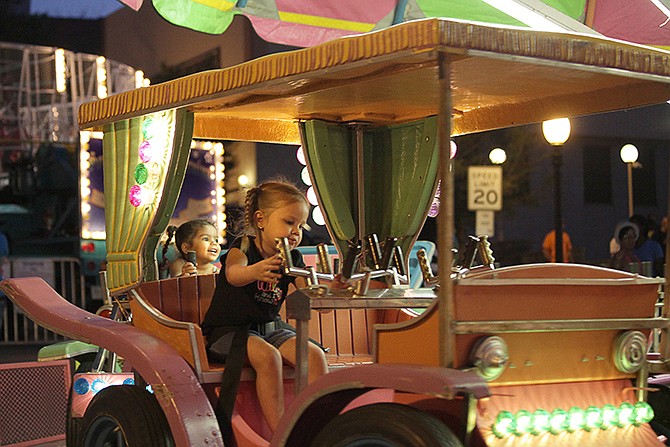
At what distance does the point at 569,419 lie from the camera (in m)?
3.96

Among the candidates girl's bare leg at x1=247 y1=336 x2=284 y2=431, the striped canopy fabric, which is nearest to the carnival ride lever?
girl's bare leg at x1=247 y1=336 x2=284 y2=431

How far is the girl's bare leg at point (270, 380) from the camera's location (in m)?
4.65

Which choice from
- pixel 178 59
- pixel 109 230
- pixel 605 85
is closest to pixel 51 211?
pixel 178 59

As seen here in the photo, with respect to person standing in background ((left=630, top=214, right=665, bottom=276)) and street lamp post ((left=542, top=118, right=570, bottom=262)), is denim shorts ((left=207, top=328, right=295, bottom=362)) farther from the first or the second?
person standing in background ((left=630, top=214, right=665, bottom=276))

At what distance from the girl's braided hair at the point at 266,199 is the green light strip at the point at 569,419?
1.54 m

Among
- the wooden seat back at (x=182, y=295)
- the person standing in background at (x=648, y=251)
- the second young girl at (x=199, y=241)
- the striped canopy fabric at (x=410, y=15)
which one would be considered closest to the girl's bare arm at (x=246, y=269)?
the wooden seat back at (x=182, y=295)

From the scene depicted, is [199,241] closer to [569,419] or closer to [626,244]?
[569,419]

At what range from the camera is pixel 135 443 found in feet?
15.1

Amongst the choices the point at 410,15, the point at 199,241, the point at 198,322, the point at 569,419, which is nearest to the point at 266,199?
the point at 198,322

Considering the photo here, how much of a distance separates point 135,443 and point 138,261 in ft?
3.02

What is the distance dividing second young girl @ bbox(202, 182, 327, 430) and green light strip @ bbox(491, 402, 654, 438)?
3.71 feet

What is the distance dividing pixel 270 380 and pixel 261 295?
1.39 feet

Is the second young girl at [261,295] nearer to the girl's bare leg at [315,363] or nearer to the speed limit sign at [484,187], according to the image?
the girl's bare leg at [315,363]

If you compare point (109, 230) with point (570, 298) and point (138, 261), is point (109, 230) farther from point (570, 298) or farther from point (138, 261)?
point (570, 298)
